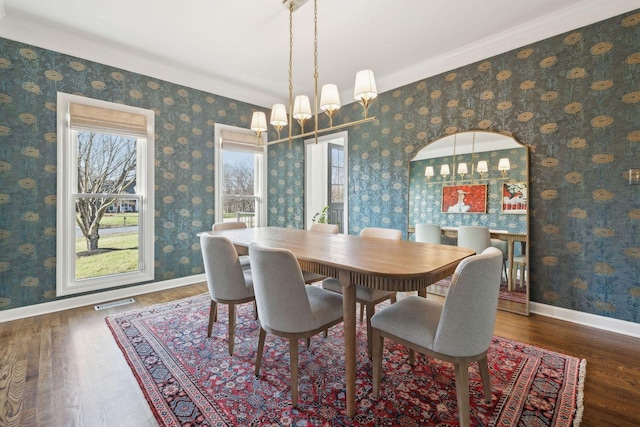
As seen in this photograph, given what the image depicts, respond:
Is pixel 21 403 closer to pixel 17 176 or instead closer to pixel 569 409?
pixel 17 176

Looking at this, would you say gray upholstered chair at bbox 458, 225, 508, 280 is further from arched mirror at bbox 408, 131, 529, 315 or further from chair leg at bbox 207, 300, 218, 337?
chair leg at bbox 207, 300, 218, 337

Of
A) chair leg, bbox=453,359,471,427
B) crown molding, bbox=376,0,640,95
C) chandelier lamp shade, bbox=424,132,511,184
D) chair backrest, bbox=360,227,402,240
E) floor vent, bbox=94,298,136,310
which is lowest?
floor vent, bbox=94,298,136,310

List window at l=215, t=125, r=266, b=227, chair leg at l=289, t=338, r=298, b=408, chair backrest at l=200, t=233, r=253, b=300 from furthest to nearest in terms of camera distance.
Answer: window at l=215, t=125, r=266, b=227, chair backrest at l=200, t=233, r=253, b=300, chair leg at l=289, t=338, r=298, b=408

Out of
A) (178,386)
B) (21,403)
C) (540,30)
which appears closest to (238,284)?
(178,386)

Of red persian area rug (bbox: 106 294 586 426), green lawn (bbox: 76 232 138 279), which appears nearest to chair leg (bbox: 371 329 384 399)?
red persian area rug (bbox: 106 294 586 426)

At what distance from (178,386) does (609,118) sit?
3861mm

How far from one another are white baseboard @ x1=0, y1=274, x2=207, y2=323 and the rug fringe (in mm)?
3895

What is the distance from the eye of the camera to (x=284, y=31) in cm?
288

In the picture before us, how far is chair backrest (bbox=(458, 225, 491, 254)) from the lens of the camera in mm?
3081

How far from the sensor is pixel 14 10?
2553 mm

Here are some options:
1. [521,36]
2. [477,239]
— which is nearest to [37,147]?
[477,239]

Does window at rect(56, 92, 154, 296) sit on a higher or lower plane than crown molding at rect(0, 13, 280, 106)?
lower

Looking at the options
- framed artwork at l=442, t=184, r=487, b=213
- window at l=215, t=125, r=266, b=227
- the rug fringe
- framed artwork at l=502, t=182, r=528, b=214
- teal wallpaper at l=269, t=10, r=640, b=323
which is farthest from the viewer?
window at l=215, t=125, r=266, b=227

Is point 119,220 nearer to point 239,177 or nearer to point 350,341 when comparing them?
point 239,177
